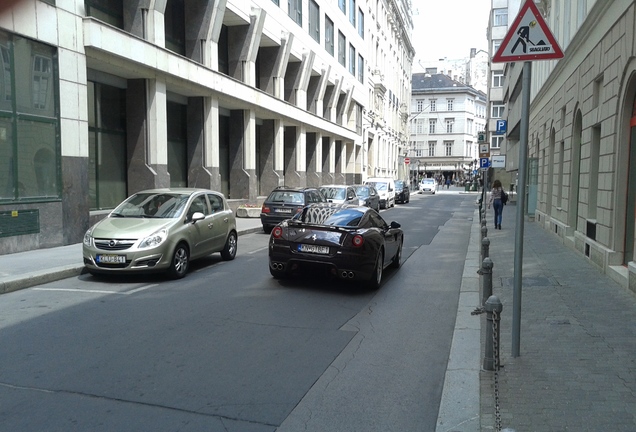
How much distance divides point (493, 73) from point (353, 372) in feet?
209

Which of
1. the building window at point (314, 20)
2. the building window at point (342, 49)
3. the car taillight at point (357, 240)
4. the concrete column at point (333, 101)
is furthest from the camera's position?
the building window at point (342, 49)

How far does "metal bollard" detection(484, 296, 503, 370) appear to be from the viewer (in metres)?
4.88

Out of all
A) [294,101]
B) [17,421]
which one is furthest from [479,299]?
[294,101]

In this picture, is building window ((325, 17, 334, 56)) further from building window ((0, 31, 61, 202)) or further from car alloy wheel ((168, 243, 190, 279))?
car alloy wheel ((168, 243, 190, 279))

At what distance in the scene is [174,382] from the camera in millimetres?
4934

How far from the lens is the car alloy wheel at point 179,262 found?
32.7 feet

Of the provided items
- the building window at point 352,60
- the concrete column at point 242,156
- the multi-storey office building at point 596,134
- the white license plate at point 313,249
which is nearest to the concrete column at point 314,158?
the building window at point 352,60

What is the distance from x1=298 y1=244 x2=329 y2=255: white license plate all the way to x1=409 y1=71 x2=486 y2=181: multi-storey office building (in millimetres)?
93784

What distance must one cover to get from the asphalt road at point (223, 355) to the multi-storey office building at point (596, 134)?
3.09 m

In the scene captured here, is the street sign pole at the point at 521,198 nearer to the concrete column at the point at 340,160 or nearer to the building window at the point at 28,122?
the building window at the point at 28,122

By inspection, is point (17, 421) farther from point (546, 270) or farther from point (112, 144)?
point (112, 144)

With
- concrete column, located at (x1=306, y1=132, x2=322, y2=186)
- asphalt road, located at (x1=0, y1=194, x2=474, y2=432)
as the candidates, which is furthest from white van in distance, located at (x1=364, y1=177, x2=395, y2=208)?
asphalt road, located at (x1=0, y1=194, x2=474, y2=432)

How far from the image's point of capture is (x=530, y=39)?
5.32 m

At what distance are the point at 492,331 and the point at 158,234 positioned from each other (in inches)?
258
